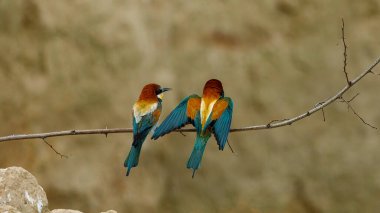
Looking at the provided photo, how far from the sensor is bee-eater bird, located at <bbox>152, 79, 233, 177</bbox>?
2.84 meters

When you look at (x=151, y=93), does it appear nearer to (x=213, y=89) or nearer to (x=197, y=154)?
(x=213, y=89)

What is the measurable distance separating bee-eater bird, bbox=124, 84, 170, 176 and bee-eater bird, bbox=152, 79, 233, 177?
0.39 ft

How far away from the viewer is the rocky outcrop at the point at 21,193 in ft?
10.5

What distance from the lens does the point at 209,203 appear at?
557 cm

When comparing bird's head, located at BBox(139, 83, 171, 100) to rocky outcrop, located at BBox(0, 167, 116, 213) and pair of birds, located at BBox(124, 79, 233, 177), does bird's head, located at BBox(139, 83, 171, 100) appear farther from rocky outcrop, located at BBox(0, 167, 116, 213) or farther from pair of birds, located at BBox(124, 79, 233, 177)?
rocky outcrop, located at BBox(0, 167, 116, 213)

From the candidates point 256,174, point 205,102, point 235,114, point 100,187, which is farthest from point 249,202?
point 205,102

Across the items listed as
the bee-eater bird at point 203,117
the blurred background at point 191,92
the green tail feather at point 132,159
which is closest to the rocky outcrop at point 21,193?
the green tail feather at point 132,159

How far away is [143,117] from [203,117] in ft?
0.79

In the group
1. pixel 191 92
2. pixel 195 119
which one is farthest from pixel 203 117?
pixel 191 92

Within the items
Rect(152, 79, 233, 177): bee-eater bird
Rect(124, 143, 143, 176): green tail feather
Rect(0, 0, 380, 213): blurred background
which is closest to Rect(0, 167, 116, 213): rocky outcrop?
Rect(124, 143, 143, 176): green tail feather

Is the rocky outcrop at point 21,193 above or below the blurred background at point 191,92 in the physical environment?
below

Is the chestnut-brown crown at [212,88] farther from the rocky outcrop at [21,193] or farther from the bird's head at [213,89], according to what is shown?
the rocky outcrop at [21,193]

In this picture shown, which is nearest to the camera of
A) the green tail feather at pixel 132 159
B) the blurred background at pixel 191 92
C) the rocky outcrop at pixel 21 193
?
the green tail feather at pixel 132 159

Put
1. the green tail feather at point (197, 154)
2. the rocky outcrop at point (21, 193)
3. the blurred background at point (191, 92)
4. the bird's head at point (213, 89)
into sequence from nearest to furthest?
the green tail feather at point (197, 154) → the bird's head at point (213, 89) → the rocky outcrop at point (21, 193) → the blurred background at point (191, 92)
